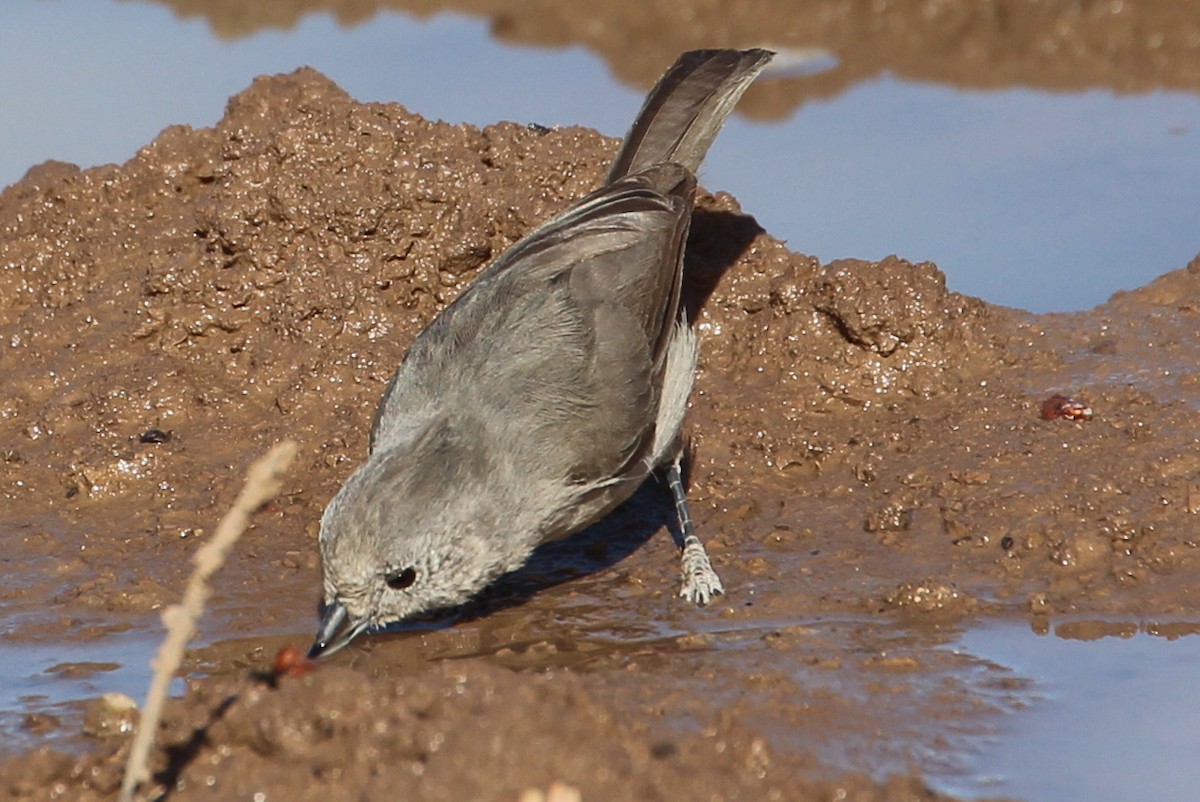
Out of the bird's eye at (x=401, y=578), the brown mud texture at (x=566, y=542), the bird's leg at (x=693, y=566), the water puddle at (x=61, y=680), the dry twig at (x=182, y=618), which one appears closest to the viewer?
the dry twig at (x=182, y=618)

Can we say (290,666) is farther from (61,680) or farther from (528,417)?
(528,417)

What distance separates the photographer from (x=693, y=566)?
6.10m

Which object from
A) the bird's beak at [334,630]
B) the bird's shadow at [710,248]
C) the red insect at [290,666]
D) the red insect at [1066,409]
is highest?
the bird's shadow at [710,248]

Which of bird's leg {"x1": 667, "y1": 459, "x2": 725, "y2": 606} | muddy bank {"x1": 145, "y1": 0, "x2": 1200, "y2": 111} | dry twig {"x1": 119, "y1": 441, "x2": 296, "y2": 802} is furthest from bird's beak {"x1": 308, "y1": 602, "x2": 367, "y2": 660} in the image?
muddy bank {"x1": 145, "y1": 0, "x2": 1200, "y2": 111}

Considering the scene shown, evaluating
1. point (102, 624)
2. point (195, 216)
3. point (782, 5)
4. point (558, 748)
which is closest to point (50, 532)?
point (102, 624)

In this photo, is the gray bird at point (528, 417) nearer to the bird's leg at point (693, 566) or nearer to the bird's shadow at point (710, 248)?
the bird's leg at point (693, 566)

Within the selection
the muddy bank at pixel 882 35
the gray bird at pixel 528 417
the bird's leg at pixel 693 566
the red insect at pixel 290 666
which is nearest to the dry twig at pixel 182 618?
the red insect at pixel 290 666

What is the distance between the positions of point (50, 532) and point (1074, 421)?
468 centimetres

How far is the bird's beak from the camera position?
540 cm

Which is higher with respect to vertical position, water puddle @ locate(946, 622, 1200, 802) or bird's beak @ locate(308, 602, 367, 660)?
bird's beak @ locate(308, 602, 367, 660)

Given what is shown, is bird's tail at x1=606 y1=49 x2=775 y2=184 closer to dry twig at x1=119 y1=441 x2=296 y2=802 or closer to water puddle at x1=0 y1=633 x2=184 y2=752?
water puddle at x1=0 y1=633 x2=184 y2=752

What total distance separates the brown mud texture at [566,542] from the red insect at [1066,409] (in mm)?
67

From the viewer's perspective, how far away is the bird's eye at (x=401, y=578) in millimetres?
5332

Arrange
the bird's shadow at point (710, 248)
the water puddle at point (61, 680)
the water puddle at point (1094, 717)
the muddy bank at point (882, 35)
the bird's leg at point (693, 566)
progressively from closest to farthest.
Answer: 1. the water puddle at point (1094, 717)
2. the water puddle at point (61, 680)
3. the bird's leg at point (693, 566)
4. the bird's shadow at point (710, 248)
5. the muddy bank at point (882, 35)
